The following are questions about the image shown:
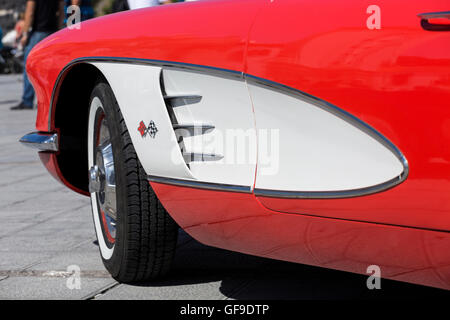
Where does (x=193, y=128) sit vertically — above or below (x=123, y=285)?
above

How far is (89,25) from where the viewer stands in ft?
10.5

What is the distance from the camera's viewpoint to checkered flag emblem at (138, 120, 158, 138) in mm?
2754

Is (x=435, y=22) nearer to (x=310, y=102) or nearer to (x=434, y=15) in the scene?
(x=434, y=15)

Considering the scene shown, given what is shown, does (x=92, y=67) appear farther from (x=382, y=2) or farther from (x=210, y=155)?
(x=382, y=2)

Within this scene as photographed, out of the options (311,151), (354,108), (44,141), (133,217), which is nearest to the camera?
(354,108)

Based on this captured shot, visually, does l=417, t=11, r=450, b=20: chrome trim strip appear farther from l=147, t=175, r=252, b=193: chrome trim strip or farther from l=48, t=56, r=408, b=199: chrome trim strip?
l=147, t=175, r=252, b=193: chrome trim strip

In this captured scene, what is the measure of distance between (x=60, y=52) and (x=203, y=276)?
105cm

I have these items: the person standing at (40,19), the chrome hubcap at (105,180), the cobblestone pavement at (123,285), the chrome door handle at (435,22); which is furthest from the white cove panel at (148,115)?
the person standing at (40,19)

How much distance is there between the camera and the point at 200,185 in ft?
8.66

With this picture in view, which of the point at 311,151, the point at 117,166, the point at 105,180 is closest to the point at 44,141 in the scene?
the point at 105,180

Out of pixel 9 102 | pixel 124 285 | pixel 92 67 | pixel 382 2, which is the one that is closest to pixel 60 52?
pixel 92 67

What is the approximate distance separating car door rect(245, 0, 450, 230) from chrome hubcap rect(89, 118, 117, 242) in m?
0.96

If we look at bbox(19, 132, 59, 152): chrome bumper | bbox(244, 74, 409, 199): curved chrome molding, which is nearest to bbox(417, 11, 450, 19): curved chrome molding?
bbox(244, 74, 409, 199): curved chrome molding

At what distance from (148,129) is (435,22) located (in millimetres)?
1124
